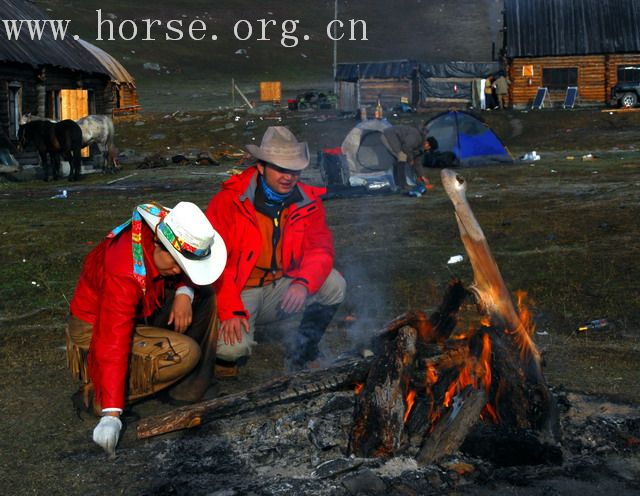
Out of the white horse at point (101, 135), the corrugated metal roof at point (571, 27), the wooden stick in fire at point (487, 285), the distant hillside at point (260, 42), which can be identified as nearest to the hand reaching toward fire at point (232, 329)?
the wooden stick in fire at point (487, 285)

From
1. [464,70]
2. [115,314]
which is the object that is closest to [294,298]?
[115,314]

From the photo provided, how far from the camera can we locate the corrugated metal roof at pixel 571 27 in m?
39.6

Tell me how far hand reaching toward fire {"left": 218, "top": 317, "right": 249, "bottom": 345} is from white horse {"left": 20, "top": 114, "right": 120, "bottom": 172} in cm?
1919

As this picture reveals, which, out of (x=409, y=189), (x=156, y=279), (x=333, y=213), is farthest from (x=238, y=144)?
(x=156, y=279)

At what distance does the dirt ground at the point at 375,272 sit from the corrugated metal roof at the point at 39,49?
5.16 m

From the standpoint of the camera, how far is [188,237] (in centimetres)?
453

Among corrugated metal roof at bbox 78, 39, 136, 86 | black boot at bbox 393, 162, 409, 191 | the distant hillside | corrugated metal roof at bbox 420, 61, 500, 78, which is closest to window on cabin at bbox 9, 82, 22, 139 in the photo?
corrugated metal roof at bbox 78, 39, 136, 86

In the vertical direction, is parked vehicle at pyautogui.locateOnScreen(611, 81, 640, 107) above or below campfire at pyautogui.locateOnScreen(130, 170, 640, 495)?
above

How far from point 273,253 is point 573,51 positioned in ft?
121

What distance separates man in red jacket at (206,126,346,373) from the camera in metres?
5.73

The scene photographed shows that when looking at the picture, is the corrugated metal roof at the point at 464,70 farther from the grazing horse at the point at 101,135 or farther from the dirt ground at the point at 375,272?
the grazing horse at the point at 101,135

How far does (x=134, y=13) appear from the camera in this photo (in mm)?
87000

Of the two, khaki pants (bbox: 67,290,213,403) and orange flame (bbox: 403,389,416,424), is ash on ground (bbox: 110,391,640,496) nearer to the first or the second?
orange flame (bbox: 403,389,416,424)

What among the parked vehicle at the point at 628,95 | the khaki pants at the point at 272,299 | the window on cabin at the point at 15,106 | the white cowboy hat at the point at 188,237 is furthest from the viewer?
the parked vehicle at the point at 628,95
